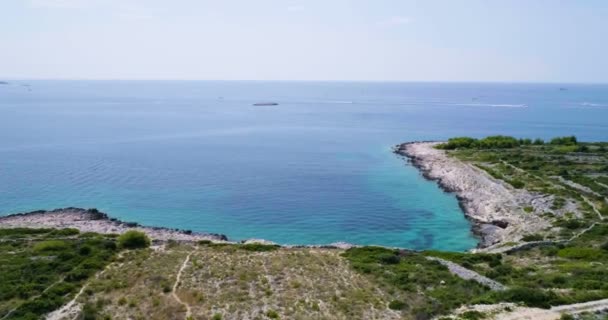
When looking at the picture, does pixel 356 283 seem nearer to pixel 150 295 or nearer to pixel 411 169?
pixel 150 295

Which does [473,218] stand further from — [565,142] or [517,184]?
[565,142]

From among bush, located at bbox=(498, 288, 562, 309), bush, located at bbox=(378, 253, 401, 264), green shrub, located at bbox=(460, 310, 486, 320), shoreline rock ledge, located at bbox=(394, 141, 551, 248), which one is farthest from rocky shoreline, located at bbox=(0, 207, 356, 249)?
green shrub, located at bbox=(460, 310, 486, 320)

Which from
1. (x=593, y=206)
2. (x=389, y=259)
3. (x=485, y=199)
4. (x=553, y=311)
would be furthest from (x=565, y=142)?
(x=553, y=311)

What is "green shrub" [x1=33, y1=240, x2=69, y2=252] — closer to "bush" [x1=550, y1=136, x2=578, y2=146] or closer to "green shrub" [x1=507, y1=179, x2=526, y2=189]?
"green shrub" [x1=507, y1=179, x2=526, y2=189]

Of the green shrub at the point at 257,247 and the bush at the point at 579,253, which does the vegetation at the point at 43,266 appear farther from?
the bush at the point at 579,253

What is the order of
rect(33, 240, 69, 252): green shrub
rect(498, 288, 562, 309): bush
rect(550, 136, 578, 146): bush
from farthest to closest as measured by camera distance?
rect(550, 136, 578, 146): bush → rect(33, 240, 69, 252): green shrub → rect(498, 288, 562, 309): bush

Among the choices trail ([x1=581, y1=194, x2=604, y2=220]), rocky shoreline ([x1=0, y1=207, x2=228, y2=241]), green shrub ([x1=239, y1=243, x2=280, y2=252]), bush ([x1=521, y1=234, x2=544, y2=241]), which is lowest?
rocky shoreline ([x1=0, y1=207, x2=228, y2=241])
